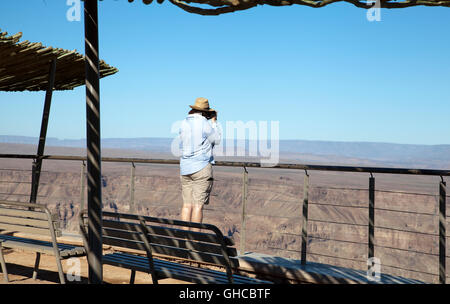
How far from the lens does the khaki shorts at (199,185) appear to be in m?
5.20

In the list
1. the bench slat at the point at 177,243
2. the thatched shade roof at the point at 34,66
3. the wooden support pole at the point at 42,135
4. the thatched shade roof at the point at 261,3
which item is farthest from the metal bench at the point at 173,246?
the wooden support pole at the point at 42,135

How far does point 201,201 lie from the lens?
17.2 feet

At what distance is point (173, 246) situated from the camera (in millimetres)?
3201

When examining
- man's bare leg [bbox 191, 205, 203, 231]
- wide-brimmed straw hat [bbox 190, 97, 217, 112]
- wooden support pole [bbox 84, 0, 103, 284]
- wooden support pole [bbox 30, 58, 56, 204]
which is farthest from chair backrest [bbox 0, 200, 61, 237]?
wooden support pole [bbox 30, 58, 56, 204]

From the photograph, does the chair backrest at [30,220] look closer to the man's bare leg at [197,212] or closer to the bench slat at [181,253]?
the bench slat at [181,253]

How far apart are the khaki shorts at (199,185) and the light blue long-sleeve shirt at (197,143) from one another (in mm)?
53

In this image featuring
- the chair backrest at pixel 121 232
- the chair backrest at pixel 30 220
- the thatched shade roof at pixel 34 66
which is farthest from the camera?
the thatched shade roof at pixel 34 66

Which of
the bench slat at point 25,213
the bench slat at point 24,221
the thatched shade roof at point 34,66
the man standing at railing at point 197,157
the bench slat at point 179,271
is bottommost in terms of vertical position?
the bench slat at point 179,271

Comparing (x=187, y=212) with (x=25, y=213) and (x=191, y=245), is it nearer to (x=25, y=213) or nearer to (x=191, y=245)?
(x=25, y=213)

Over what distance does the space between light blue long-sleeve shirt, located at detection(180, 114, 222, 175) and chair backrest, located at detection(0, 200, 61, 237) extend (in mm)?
1728

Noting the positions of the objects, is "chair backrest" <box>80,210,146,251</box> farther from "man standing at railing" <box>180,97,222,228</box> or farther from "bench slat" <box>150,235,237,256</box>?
"man standing at railing" <box>180,97,222,228</box>

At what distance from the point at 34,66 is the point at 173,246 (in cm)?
378

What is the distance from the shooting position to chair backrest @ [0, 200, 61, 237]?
3604 millimetres

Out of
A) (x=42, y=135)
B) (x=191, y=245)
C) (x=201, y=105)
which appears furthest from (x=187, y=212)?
(x=42, y=135)
